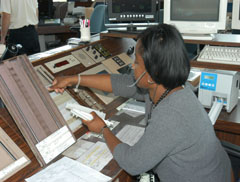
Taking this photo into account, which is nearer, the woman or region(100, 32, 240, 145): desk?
the woman

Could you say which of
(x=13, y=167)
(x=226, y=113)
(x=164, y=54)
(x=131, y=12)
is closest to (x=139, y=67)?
(x=164, y=54)

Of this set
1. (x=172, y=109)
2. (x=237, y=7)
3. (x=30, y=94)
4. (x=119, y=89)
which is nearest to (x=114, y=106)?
(x=119, y=89)

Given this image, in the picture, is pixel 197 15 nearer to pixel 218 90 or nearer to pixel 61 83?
pixel 218 90

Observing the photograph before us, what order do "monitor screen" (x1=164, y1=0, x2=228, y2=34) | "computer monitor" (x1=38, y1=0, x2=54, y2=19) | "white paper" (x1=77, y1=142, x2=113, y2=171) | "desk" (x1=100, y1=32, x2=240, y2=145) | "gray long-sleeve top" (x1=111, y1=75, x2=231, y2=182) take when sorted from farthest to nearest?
1. "computer monitor" (x1=38, y1=0, x2=54, y2=19)
2. "monitor screen" (x1=164, y1=0, x2=228, y2=34)
3. "desk" (x1=100, y1=32, x2=240, y2=145)
4. "white paper" (x1=77, y1=142, x2=113, y2=171)
5. "gray long-sleeve top" (x1=111, y1=75, x2=231, y2=182)

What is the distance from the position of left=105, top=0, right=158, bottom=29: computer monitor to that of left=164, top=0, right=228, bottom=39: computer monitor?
0.18 m

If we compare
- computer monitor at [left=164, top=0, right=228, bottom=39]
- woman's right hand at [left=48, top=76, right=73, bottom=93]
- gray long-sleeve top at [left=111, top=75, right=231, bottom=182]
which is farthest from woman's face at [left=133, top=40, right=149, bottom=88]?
computer monitor at [left=164, top=0, right=228, bottom=39]

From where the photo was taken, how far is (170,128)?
1022mm

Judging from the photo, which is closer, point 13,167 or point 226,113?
point 13,167

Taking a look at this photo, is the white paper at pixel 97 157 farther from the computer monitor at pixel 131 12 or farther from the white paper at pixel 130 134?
the computer monitor at pixel 131 12

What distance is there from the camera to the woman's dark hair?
3.40 feet

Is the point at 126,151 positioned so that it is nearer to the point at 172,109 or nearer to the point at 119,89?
the point at 172,109

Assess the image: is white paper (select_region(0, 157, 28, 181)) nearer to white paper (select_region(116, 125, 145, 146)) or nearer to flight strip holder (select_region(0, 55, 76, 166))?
flight strip holder (select_region(0, 55, 76, 166))

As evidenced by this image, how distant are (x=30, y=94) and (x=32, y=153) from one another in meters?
0.26

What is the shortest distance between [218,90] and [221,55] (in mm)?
235
